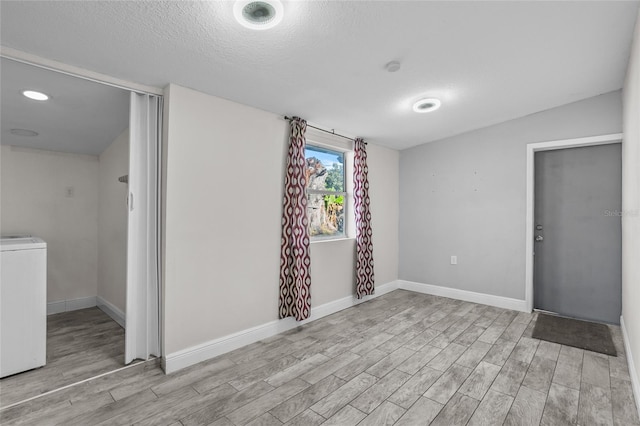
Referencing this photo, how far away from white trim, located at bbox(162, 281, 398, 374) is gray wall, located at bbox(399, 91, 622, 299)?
5.84 feet

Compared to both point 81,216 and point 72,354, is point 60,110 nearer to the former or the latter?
point 81,216

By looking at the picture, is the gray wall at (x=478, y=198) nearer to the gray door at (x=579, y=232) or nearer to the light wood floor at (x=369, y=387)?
the gray door at (x=579, y=232)

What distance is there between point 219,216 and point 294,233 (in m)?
0.81

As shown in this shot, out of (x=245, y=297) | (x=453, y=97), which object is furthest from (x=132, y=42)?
(x=453, y=97)

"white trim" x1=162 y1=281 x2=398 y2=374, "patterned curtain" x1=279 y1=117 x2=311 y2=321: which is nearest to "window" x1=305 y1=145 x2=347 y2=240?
"patterned curtain" x1=279 y1=117 x2=311 y2=321

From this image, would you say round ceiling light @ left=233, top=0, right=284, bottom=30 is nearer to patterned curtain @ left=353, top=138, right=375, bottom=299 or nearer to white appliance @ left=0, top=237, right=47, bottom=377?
white appliance @ left=0, top=237, right=47, bottom=377

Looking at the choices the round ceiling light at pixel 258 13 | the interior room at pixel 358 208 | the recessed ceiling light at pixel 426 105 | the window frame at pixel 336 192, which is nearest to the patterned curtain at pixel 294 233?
the interior room at pixel 358 208

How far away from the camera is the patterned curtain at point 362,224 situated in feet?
13.3

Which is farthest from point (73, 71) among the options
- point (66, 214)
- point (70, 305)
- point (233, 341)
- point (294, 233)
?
point (70, 305)

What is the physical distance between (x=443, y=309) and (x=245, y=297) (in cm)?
255

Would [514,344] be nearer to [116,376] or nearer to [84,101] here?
[116,376]

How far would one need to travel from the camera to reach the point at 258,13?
1712 millimetres

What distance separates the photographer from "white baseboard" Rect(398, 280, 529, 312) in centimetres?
387

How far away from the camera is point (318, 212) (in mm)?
3871
